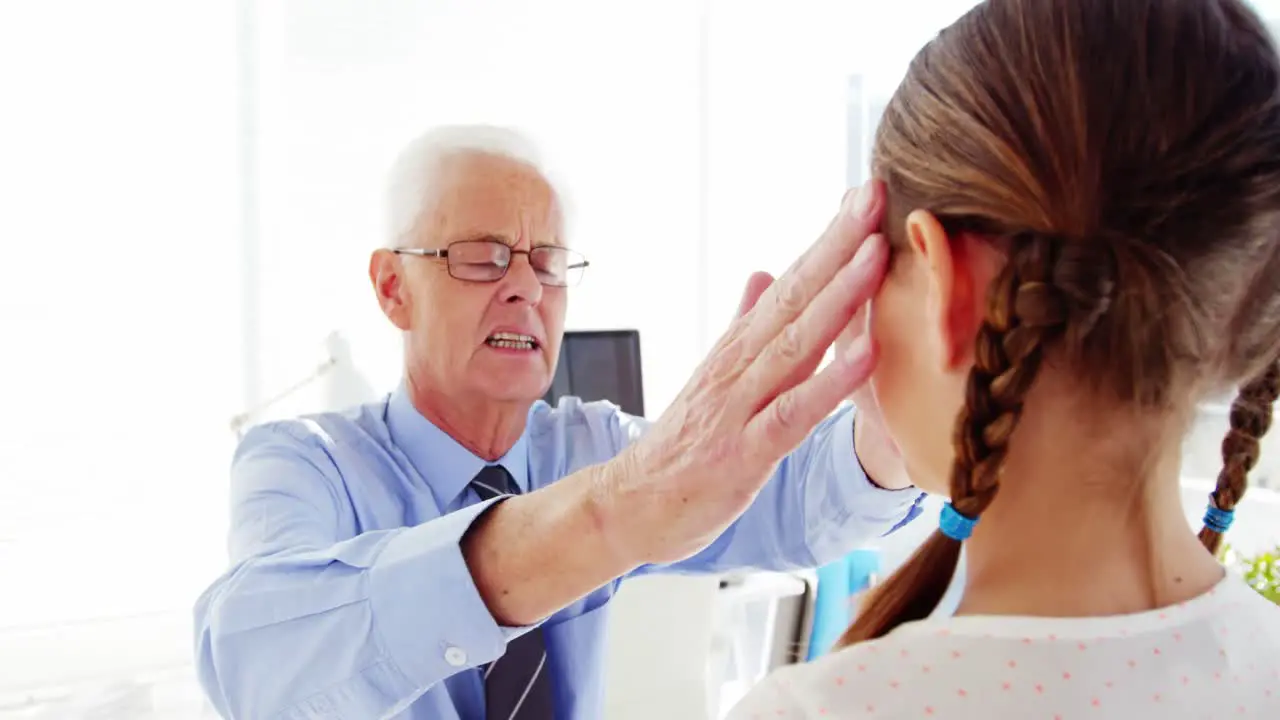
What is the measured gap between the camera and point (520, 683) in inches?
48.7

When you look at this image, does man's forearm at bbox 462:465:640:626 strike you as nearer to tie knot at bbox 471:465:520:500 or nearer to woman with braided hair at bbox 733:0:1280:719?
woman with braided hair at bbox 733:0:1280:719

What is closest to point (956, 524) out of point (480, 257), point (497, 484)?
point (497, 484)

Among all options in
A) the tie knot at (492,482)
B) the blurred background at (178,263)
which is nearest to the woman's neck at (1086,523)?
the tie knot at (492,482)

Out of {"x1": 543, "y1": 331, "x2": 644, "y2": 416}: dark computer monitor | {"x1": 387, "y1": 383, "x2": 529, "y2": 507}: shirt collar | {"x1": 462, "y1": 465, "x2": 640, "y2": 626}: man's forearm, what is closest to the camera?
{"x1": 462, "y1": 465, "x2": 640, "y2": 626}: man's forearm

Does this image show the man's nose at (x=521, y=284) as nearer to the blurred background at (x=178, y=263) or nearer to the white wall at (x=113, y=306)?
the blurred background at (x=178, y=263)

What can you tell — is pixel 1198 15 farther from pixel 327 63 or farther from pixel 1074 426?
pixel 327 63

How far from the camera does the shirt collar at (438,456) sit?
1.39m

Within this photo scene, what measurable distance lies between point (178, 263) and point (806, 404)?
2057mm

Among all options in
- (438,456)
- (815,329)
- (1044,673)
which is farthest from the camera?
(438,456)

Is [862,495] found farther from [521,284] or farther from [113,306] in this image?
[113,306]

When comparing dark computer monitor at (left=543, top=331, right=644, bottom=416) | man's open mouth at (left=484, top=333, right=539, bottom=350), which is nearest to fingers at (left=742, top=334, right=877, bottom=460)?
man's open mouth at (left=484, top=333, right=539, bottom=350)

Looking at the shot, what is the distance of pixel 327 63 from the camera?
2.59 metres

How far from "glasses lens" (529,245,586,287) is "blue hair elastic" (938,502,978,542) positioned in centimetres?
97

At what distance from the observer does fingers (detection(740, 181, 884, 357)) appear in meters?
0.74
